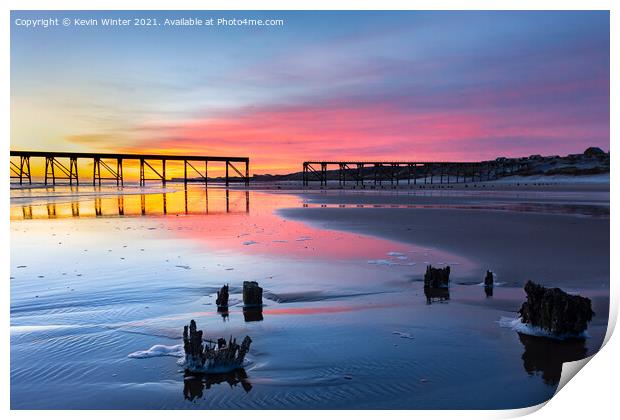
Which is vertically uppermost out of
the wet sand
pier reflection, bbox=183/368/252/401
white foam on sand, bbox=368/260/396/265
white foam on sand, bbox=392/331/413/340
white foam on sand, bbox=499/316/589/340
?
the wet sand

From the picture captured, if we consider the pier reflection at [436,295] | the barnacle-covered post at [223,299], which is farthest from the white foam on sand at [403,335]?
the barnacle-covered post at [223,299]

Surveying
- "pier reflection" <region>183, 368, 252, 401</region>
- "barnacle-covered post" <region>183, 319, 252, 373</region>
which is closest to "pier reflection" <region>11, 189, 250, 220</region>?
"barnacle-covered post" <region>183, 319, 252, 373</region>

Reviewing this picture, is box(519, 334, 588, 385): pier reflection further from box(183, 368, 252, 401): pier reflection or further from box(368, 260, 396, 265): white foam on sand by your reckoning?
box(368, 260, 396, 265): white foam on sand

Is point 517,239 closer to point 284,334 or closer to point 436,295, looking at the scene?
point 436,295

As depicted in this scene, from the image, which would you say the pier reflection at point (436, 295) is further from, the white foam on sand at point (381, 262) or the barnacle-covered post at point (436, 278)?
the white foam on sand at point (381, 262)

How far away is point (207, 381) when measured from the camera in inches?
155

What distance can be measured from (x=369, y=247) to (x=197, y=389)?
7.05 meters

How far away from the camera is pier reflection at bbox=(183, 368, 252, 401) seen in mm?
3756

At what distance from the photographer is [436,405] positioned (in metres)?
3.68

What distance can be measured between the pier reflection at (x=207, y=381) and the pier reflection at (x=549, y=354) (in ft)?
8.32

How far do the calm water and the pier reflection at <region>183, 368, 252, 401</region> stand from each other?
2cm

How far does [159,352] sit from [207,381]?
0.77 meters

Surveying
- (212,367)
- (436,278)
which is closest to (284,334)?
(212,367)

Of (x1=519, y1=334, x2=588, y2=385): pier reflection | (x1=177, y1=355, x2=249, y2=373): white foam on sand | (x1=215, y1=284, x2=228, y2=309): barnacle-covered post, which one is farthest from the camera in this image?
(x1=215, y1=284, x2=228, y2=309): barnacle-covered post
